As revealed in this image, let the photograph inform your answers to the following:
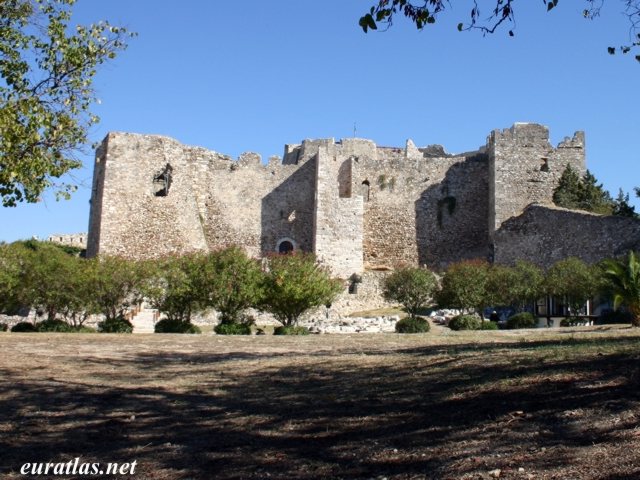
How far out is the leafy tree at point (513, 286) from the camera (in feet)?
89.6

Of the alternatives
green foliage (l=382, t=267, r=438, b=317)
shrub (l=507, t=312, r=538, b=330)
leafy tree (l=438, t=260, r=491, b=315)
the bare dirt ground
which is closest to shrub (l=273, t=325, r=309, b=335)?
green foliage (l=382, t=267, r=438, b=317)

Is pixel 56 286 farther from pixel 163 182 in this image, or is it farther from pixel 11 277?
pixel 163 182

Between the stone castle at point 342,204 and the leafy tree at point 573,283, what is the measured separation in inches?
227

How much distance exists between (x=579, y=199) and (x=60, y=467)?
3629cm

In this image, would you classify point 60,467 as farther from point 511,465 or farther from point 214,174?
point 214,174

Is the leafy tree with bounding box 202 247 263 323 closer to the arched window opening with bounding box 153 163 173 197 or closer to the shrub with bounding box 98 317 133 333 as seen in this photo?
the shrub with bounding box 98 317 133 333

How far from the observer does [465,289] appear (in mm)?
26406

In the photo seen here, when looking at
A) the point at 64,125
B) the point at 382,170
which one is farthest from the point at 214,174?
the point at 64,125

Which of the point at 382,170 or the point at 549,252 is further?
the point at 382,170

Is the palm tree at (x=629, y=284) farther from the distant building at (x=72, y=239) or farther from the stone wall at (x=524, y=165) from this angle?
the distant building at (x=72, y=239)

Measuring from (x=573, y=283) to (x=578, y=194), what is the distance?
44.2 feet

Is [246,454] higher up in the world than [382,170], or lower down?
lower down

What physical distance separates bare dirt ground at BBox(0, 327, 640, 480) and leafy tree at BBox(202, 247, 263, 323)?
12.0m

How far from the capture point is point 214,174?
131 ft
